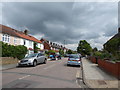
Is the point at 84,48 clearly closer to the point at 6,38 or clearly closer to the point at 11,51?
the point at 6,38

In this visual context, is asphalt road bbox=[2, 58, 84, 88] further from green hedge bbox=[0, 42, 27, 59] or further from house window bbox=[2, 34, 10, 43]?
house window bbox=[2, 34, 10, 43]

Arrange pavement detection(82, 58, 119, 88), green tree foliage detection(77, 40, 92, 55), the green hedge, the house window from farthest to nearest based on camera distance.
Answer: green tree foliage detection(77, 40, 92, 55)
the house window
the green hedge
pavement detection(82, 58, 119, 88)

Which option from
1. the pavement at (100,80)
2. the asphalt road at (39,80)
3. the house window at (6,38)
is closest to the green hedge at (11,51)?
the house window at (6,38)

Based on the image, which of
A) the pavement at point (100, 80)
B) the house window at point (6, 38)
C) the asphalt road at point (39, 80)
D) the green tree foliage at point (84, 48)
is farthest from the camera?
the green tree foliage at point (84, 48)

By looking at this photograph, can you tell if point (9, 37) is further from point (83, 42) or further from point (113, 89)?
point (83, 42)

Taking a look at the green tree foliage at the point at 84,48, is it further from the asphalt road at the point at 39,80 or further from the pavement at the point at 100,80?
the asphalt road at the point at 39,80

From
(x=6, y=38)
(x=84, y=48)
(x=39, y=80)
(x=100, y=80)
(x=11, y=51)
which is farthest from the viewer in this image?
(x=84, y=48)

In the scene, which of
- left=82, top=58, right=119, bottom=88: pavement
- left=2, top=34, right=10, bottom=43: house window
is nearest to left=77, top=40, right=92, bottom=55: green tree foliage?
left=2, top=34, right=10, bottom=43: house window

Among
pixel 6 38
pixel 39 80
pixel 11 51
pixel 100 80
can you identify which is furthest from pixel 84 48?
pixel 39 80

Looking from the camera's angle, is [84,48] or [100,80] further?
[84,48]

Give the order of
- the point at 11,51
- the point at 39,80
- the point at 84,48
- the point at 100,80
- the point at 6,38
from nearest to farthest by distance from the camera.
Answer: the point at 39,80 < the point at 100,80 < the point at 11,51 < the point at 6,38 < the point at 84,48

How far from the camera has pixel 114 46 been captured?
19703 millimetres

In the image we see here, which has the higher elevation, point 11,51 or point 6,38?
point 6,38

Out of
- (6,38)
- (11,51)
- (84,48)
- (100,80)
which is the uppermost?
(6,38)
